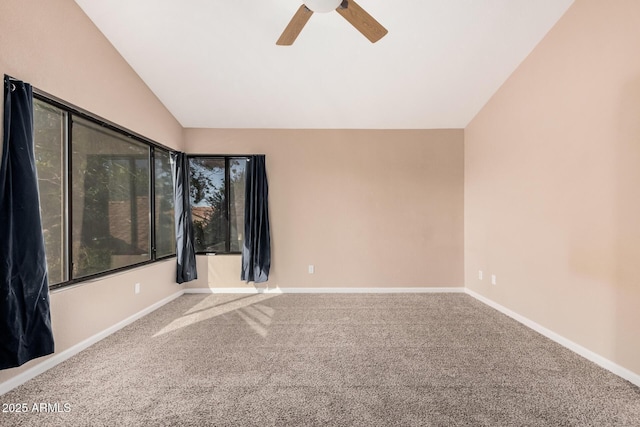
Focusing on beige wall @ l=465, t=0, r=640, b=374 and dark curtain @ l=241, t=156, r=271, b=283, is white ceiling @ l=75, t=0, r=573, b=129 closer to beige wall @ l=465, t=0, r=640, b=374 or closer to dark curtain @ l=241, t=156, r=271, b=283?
beige wall @ l=465, t=0, r=640, b=374

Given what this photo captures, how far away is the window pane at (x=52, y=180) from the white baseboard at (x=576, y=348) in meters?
4.36

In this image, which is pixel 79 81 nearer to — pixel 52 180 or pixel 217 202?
pixel 52 180

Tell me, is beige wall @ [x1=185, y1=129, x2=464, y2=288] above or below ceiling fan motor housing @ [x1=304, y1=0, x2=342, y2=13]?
below

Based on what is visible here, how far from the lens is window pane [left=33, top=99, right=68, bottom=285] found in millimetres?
2299

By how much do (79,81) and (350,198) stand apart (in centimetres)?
323

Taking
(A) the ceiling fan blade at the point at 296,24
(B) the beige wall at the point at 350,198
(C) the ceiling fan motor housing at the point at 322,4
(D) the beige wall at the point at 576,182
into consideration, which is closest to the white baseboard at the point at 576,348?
(D) the beige wall at the point at 576,182

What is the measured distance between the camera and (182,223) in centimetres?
392

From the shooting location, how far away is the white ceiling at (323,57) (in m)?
2.47

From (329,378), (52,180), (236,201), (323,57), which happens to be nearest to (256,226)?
(236,201)

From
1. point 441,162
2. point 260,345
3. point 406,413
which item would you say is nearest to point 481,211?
point 441,162

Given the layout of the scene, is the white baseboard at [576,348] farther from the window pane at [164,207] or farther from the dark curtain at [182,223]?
the window pane at [164,207]

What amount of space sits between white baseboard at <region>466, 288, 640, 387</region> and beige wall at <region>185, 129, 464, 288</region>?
3.64ft

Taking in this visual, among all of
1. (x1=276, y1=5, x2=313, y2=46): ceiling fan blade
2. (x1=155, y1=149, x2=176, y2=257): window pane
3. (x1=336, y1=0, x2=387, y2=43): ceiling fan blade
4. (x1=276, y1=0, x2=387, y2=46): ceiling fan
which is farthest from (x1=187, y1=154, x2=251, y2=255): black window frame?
(x1=336, y1=0, x2=387, y2=43): ceiling fan blade

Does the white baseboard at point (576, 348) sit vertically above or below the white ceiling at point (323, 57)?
below
